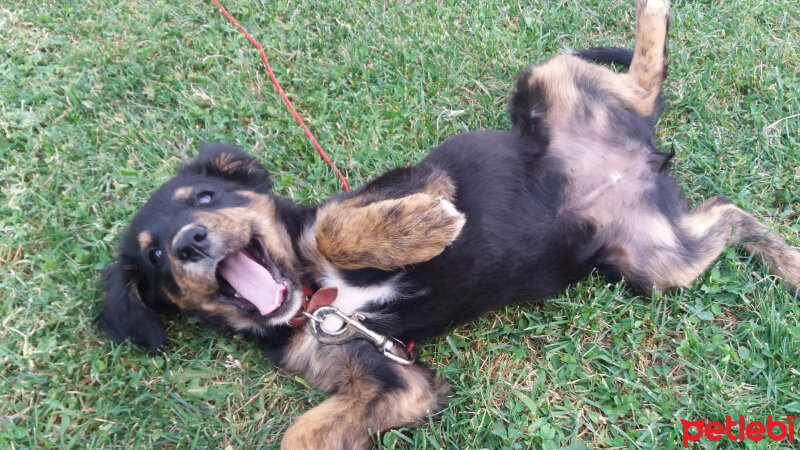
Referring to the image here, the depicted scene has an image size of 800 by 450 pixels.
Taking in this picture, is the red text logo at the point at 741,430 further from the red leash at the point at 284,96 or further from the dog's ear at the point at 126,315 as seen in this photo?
the dog's ear at the point at 126,315

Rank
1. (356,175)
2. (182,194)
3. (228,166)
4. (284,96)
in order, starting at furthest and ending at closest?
(284,96) < (356,175) < (228,166) < (182,194)

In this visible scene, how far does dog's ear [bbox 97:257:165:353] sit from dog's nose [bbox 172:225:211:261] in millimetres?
477

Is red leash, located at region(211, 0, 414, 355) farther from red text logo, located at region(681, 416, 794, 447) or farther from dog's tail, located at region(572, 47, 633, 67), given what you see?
dog's tail, located at region(572, 47, 633, 67)

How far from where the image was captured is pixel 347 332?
2.46 m

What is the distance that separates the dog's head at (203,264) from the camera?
→ 2268 millimetres

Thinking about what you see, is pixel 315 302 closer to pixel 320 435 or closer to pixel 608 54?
pixel 320 435

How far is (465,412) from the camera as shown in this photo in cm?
234

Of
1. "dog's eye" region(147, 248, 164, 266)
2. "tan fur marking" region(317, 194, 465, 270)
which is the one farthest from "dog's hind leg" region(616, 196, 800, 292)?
"dog's eye" region(147, 248, 164, 266)

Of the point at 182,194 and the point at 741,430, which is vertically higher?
the point at 182,194

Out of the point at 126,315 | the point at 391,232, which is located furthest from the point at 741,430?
the point at 126,315

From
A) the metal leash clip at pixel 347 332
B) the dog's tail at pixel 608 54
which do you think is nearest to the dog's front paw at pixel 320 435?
the metal leash clip at pixel 347 332

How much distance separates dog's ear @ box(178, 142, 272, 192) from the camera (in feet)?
9.20

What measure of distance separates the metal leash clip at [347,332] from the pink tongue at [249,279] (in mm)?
201

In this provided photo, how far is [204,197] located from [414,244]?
1092mm
